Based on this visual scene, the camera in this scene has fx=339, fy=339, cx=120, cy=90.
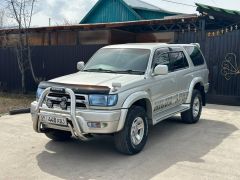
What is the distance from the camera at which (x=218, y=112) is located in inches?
383

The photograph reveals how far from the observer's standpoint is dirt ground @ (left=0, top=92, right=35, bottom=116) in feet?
34.5

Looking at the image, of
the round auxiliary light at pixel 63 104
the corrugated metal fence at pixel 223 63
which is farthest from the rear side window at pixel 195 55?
the round auxiliary light at pixel 63 104

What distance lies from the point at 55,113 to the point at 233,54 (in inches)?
288

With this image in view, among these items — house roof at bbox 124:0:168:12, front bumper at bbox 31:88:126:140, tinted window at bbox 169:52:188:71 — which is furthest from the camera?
house roof at bbox 124:0:168:12

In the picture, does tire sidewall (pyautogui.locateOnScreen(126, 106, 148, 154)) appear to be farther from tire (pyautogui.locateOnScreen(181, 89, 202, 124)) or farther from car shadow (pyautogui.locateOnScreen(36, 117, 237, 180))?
tire (pyautogui.locateOnScreen(181, 89, 202, 124))

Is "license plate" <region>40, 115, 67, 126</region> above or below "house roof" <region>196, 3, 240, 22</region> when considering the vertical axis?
below

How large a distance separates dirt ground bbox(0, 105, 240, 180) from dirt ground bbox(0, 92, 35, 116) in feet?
8.90

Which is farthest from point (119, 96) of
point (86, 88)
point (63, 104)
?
point (63, 104)

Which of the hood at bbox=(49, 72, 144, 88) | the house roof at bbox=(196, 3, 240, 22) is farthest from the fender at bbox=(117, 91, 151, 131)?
the house roof at bbox=(196, 3, 240, 22)

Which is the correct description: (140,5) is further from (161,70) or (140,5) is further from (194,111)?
(161,70)

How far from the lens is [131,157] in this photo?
5.62 metres

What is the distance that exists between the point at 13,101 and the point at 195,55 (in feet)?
21.8

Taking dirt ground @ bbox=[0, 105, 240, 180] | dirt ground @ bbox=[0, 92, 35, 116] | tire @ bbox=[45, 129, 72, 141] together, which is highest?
tire @ bbox=[45, 129, 72, 141]

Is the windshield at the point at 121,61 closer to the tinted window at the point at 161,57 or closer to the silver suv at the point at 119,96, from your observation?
the silver suv at the point at 119,96
